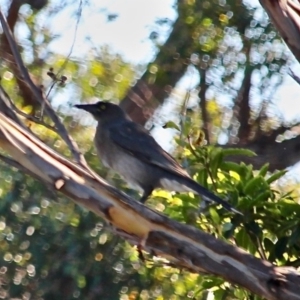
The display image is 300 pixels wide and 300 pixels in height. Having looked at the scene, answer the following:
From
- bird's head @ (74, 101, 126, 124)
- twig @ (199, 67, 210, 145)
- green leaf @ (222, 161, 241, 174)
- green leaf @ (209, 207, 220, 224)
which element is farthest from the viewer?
twig @ (199, 67, 210, 145)

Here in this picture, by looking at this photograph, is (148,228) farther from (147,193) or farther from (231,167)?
(147,193)

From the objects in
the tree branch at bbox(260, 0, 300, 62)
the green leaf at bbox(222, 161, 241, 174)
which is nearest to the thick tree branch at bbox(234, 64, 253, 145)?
the tree branch at bbox(260, 0, 300, 62)

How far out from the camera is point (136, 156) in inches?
196

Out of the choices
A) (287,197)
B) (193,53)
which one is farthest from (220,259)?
(193,53)

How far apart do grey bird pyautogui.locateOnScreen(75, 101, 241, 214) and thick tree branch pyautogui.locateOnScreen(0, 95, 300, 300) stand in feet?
3.95

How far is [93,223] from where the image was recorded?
5750mm

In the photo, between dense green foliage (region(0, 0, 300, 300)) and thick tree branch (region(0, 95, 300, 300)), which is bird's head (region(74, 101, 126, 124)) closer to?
dense green foliage (region(0, 0, 300, 300))

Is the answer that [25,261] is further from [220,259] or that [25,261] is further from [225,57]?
[220,259]

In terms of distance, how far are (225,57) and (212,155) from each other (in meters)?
3.59

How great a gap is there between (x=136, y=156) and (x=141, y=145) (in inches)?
2.8

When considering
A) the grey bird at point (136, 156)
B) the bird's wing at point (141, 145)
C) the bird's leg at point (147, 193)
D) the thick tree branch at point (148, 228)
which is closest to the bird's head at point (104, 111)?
Answer: the grey bird at point (136, 156)

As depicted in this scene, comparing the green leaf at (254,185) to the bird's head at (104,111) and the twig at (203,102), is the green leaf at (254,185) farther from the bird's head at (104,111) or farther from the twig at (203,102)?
the twig at (203,102)

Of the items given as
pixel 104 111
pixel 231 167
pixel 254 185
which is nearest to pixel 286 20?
pixel 231 167

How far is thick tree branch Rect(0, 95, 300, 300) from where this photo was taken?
3055 millimetres
